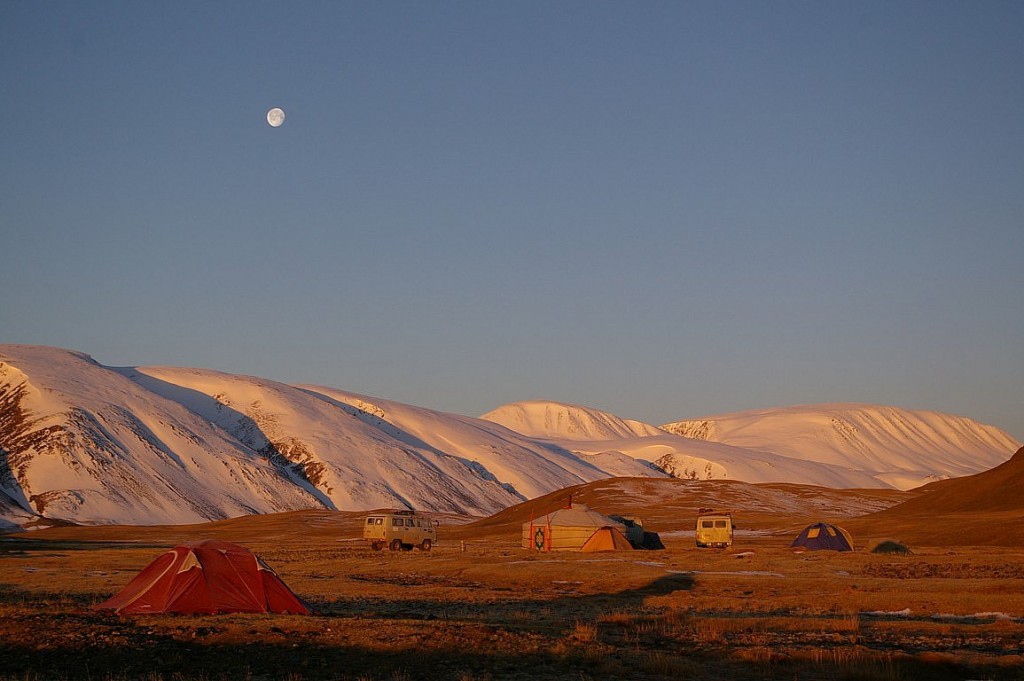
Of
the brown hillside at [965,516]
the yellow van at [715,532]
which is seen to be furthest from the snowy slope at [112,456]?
the yellow van at [715,532]

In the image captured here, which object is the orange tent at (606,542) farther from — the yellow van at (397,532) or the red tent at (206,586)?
the red tent at (206,586)

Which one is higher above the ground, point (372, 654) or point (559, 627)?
point (372, 654)

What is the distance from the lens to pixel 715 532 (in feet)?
197

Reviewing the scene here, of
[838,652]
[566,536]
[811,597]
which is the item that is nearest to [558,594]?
[811,597]

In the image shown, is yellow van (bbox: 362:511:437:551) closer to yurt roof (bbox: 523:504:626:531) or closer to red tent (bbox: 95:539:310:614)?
yurt roof (bbox: 523:504:626:531)

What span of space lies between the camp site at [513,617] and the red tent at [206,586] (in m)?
0.04

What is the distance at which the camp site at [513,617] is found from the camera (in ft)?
54.5

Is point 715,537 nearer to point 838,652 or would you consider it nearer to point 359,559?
point 359,559

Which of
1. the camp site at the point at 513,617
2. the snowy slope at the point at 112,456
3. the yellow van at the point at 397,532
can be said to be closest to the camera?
the camp site at the point at 513,617

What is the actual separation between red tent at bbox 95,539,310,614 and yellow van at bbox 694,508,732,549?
4073 cm

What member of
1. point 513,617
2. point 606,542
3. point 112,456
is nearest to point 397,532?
point 606,542

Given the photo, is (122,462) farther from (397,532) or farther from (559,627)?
(559,627)

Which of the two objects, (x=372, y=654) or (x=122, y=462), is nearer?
(x=372, y=654)

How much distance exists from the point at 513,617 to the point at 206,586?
7673 mm
